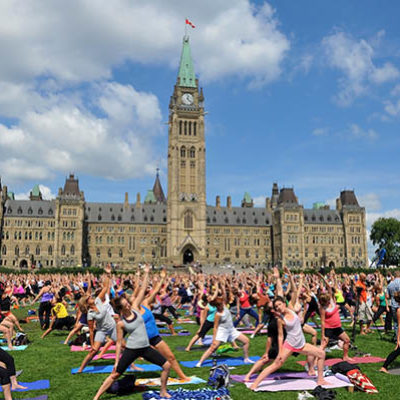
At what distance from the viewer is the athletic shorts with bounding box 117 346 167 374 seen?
8.23 m

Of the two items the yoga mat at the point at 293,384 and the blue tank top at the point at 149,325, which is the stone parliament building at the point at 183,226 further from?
the blue tank top at the point at 149,325

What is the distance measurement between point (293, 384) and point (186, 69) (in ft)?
332

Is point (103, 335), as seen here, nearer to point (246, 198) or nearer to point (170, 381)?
point (170, 381)

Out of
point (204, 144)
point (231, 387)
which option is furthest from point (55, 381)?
point (204, 144)

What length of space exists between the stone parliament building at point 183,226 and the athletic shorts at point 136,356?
88412 mm

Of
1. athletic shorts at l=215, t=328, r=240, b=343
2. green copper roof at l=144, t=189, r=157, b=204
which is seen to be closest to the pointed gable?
green copper roof at l=144, t=189, r=157, b=204

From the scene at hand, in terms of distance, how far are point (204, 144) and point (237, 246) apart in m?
28.7

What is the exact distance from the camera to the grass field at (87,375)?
9016 millimetres

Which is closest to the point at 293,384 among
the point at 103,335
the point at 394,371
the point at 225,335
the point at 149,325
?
the point at 225,335

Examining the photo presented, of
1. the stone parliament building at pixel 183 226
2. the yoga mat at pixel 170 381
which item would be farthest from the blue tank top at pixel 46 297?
the stone parliament building at pixel 183 226

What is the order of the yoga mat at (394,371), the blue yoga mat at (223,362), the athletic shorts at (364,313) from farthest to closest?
the athletic shorts at (364,313), the blue yoga mat at (223,362), the yoga mat at (394,371)

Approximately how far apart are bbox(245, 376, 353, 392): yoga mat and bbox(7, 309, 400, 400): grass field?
0.86 ft

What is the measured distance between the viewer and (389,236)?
318 ft

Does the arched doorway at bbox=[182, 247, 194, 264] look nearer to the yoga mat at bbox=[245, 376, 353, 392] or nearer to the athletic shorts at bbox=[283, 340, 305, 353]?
the yoga mat at bbox=[245, 376, 353, 392]
